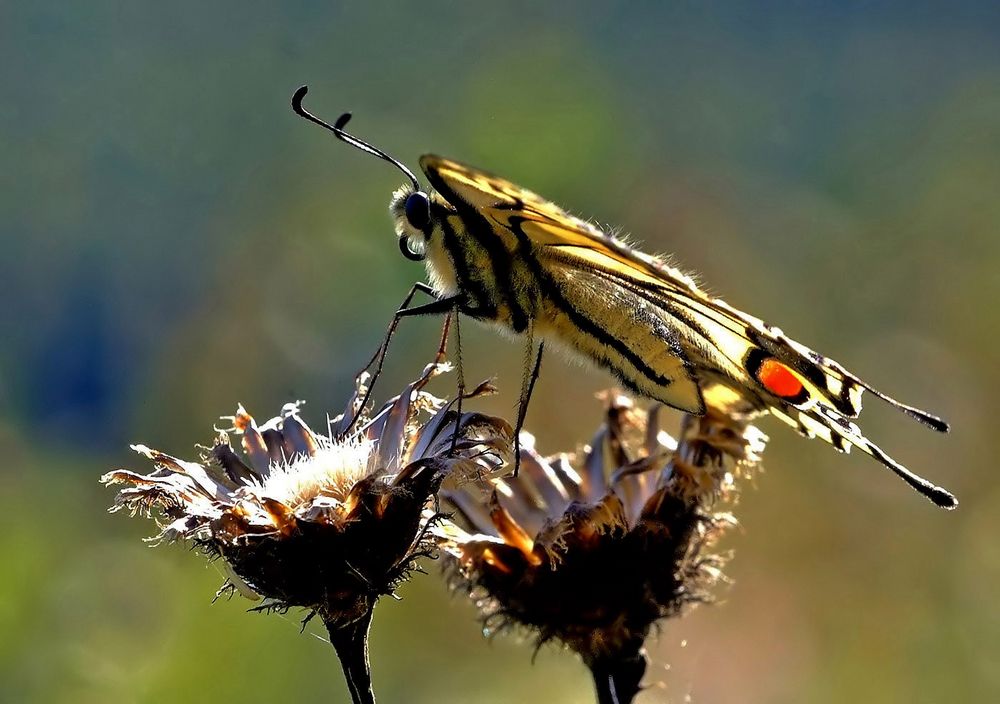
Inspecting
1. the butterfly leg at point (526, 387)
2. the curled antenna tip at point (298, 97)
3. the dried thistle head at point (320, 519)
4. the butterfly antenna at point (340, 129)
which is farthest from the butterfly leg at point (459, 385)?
the curled antenna tip at point (298, 97)

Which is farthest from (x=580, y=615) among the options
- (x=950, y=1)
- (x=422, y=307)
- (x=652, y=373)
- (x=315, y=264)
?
(x=950, y=1)

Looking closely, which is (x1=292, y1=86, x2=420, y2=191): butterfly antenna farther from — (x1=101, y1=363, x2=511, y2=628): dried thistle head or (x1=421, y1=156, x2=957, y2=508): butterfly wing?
(x1=101, y1=363, x2=511, y2=628): dried thistle head

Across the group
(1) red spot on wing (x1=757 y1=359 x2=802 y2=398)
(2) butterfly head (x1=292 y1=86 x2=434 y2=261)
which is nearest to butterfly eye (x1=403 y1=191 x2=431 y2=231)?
(2) butterfly head (x1=292 y1=86 x2=434 y2=261)

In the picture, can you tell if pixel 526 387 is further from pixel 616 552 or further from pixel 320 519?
pixel 320 519

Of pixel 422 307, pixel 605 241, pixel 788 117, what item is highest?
pixel 788 117

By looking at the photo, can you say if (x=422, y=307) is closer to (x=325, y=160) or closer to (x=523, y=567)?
(x=523, y=567)

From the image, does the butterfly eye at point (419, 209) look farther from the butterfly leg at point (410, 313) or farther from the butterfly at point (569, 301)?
the butterfly leg at point (410, 313)

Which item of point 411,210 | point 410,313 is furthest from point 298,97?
point 410,313

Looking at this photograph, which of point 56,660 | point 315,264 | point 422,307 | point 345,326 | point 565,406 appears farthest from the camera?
point 315,264
